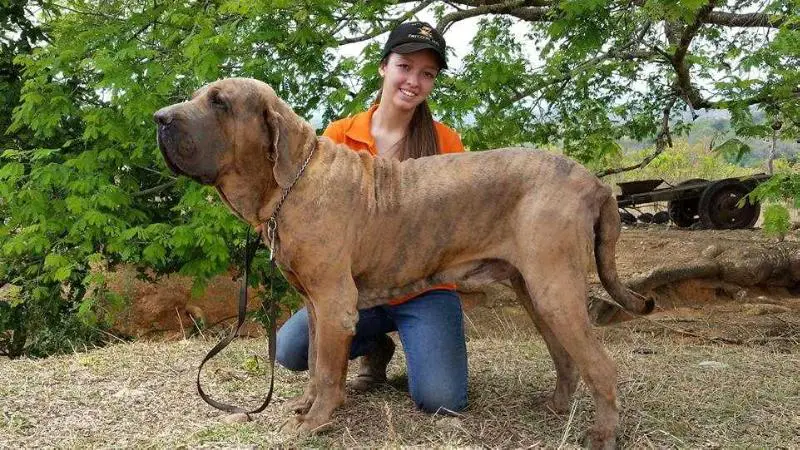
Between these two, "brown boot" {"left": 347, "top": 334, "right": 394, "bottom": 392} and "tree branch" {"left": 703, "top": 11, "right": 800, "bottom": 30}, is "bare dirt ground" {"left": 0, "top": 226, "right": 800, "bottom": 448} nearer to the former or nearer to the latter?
"brown boot" {"left": 347, "top": 334, "right": 394, "bottom": 392}

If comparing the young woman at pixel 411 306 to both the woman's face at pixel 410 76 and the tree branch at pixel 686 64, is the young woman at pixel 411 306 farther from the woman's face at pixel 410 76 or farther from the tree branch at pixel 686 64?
the tree branch at pixel 686 64

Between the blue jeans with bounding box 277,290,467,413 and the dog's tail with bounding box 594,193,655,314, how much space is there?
931 mm

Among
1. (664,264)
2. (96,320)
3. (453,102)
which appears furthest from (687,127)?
(96,320)

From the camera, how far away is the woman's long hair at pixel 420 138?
3.99 metres

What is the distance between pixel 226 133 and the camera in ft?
9.68

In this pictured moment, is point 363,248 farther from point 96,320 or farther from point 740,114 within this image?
point 740,114

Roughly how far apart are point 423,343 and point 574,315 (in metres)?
1.08

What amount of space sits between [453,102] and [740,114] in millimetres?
3004

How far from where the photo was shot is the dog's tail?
321 cm

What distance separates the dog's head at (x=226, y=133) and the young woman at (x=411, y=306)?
35.8 inches

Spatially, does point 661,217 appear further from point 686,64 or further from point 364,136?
point 364,136

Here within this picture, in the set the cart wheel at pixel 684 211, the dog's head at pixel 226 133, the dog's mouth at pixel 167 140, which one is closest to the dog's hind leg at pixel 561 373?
the dog's head at pixel 226 133

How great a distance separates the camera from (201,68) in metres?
5.23

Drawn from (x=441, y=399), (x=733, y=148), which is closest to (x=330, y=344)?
(x=441, y=399)
